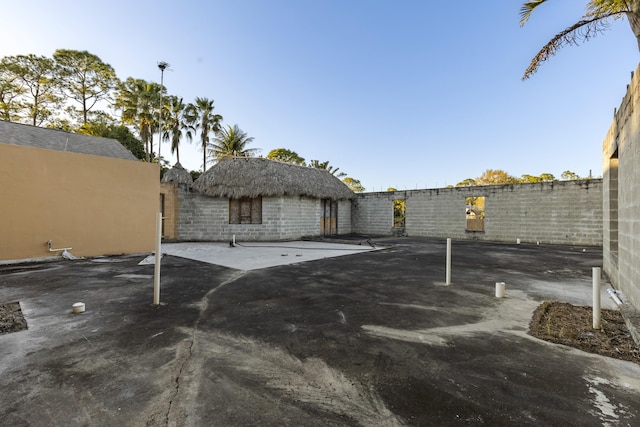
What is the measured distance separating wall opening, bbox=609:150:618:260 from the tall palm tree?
28.5 metres

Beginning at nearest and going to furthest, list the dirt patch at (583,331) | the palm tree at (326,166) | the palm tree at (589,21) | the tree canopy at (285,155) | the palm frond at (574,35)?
the dirt patch at (583,331) → the palm tree at (589,21) → the palm frond at (574,35) → the palm tree at (326,166) → the tree canopy at (285,155)

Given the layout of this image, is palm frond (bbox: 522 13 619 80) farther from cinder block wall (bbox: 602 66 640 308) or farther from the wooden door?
the wooden door

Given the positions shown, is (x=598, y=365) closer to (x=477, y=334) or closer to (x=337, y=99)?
(x=477, y=334)

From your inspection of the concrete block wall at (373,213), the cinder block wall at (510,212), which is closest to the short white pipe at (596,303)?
the cinder block wall at (510,212)

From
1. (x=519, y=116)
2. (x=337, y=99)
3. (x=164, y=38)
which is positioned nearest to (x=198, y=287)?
(x=164, y=38)

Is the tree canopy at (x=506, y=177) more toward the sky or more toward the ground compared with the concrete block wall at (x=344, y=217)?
more toward the sky

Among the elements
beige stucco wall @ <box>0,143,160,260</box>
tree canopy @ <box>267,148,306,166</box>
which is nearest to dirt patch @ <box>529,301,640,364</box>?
beige stucco wall @ <box>0,143,160,260</box>

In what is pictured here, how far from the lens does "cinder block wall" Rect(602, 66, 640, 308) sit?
3.91 metres

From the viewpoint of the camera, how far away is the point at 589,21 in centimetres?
607

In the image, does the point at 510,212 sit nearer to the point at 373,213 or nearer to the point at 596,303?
the point at 373,213

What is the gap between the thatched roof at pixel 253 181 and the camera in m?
16.0

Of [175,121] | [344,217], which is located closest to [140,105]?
[175,121]

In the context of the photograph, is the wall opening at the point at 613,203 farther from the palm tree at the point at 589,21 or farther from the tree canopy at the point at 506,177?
the tree canopy at the point at 506,177

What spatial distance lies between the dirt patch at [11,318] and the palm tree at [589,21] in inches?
432
